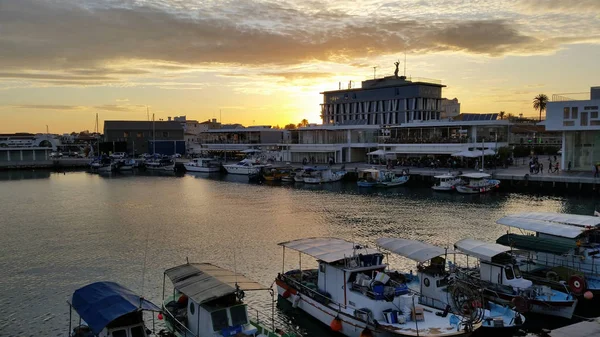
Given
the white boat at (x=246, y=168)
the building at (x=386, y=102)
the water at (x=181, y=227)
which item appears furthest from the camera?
the building at (x=386, y=102)

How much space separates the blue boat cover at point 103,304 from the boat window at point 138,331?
55cm

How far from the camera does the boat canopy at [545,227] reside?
19.2m

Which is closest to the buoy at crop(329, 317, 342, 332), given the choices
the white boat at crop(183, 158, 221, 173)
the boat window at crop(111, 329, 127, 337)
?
the boat window at crop(111, 329, 127, 337)

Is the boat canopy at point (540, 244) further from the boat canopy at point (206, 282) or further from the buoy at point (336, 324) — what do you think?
the boat canopy at point (206, 282)

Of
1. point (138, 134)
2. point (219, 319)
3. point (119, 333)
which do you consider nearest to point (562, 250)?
point (219, 319)

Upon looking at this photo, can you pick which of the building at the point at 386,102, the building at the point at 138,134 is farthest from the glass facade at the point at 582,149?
the building at the point at 138,134

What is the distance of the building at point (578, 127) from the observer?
1922 inches

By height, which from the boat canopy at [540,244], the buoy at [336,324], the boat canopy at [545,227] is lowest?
the buoy at [336,324]

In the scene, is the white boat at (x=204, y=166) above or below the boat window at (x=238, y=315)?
above

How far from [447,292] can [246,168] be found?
186ft

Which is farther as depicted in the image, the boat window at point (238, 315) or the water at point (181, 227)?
the water at point (181, 227)

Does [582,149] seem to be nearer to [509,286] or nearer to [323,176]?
[323,176]

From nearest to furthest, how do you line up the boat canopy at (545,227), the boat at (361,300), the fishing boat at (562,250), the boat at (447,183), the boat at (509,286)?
the boat at (361,300) → the boat at (509,286) → the fishing boat at (562,250) → the boat canopy at (545,227) → the boat at (447,183)

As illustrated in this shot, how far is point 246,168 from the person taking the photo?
71250 mm
